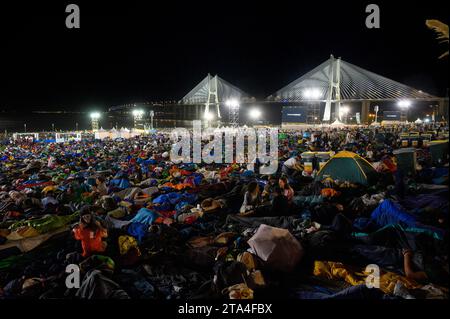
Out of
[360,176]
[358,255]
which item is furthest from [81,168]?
[358,255]

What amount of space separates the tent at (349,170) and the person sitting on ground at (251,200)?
2.46 metres

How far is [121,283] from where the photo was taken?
3.57 m

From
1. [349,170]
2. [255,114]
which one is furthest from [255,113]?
[349,170]

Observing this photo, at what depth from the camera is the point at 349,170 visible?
7.49m

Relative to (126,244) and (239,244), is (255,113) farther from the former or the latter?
(126,244)

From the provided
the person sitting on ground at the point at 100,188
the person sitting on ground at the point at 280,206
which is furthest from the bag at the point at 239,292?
the person sitting on ground at the point at 100,188

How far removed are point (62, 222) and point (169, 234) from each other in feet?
7.86

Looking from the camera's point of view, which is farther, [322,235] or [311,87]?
[311,87]

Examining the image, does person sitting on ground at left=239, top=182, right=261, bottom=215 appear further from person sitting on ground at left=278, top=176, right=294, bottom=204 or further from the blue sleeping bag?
the blue sleeping bag

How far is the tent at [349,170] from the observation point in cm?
733

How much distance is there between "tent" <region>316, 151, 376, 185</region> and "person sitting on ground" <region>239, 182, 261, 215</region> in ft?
8.09

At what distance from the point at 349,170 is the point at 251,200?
3.03 m

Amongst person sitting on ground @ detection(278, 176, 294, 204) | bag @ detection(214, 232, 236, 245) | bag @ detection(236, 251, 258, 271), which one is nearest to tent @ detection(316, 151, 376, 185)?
person sitting on ground @ detection(278, 176, 294, 204)
